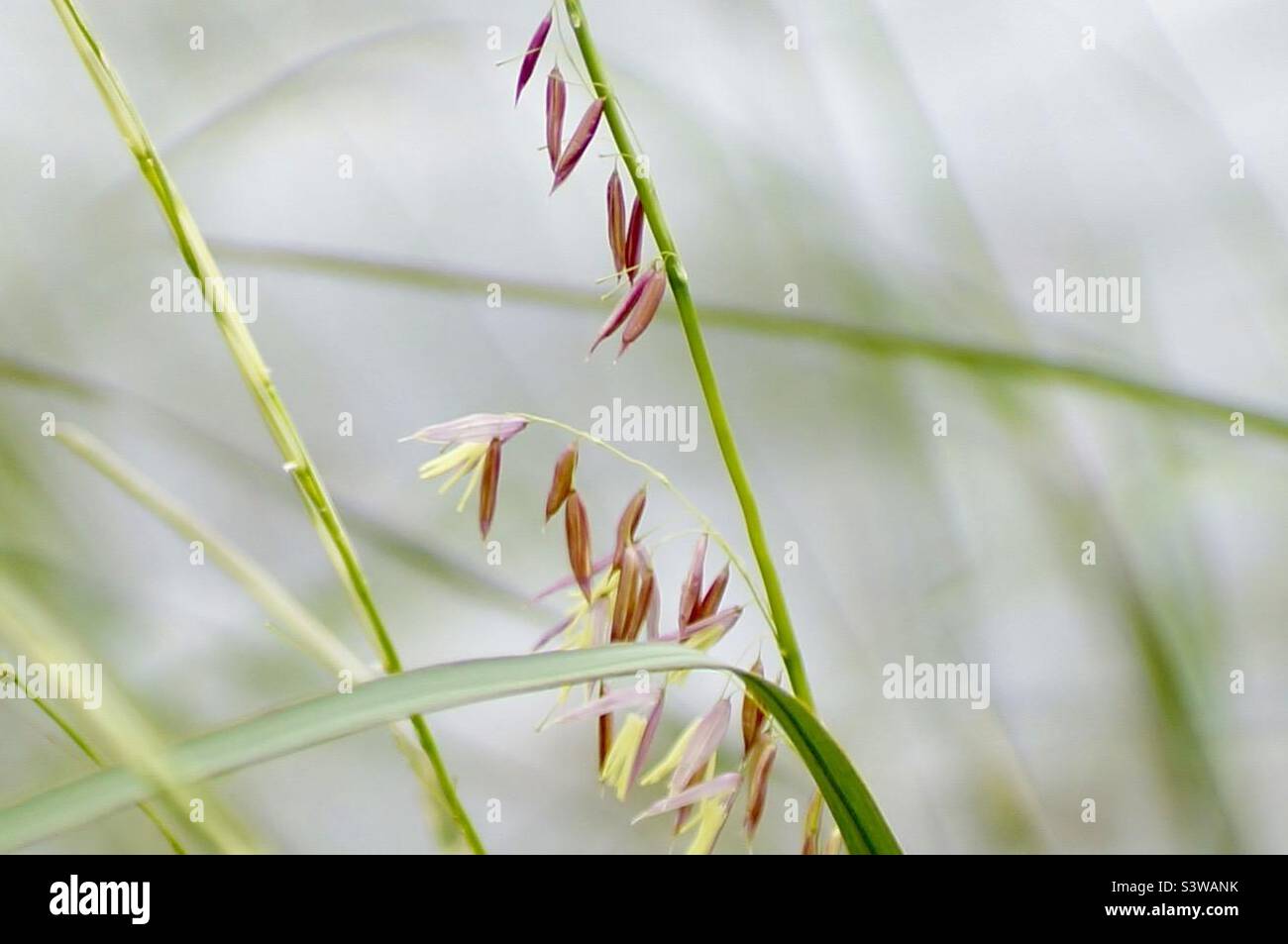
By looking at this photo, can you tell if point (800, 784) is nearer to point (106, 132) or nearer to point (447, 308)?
point (447, 308)

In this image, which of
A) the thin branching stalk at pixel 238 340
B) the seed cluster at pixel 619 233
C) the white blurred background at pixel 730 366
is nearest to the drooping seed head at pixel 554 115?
the seed cluster at pixel 619 233

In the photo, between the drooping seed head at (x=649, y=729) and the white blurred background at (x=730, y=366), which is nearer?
the drooping seed head at (x=649, y=729)

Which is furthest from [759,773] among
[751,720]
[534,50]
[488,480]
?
[534,50]

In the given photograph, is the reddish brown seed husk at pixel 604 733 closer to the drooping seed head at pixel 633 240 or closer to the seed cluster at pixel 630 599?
the seed cluster at pixel 630 599

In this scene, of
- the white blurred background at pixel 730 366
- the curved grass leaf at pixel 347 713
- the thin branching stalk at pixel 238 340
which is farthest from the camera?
the white blurred background at pixel 730 366

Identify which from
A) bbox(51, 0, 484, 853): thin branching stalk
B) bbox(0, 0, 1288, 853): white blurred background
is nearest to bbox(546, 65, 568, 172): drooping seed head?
bbox(51, 0, 484, 853): thin branching stalk

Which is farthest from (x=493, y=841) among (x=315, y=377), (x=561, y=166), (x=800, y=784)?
(x=561, y=166)

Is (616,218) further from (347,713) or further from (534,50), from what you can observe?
(347,713)
